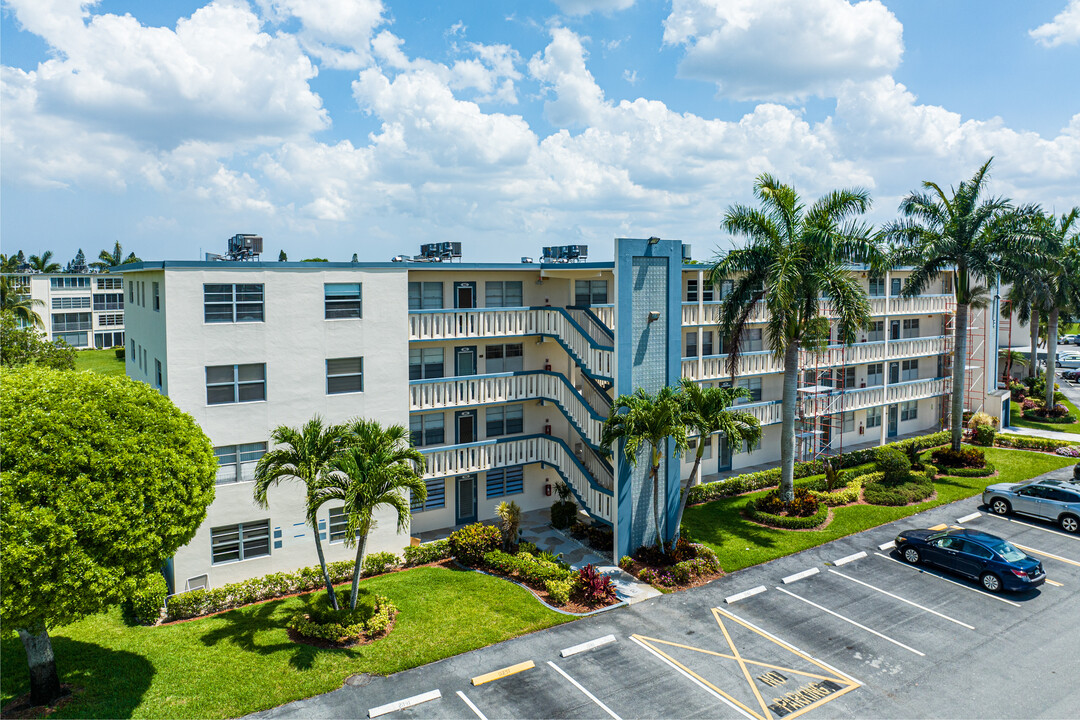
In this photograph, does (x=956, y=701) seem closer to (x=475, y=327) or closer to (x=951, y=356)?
(x=475, y=327)

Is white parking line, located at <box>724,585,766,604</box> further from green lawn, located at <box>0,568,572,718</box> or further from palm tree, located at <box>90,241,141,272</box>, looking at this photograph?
palm tree, located at <box>90,241,141,272</box>

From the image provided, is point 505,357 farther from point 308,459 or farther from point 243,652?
point 243,652

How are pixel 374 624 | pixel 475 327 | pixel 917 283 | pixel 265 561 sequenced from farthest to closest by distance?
pixel 917 283 → pixel 475 327 → pixel 265 561 → pixel 374 624

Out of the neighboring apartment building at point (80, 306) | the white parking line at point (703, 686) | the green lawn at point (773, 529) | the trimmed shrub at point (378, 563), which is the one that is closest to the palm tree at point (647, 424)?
the green lawn at point (773, 529)

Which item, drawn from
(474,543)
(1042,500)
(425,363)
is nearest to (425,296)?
(425,363)

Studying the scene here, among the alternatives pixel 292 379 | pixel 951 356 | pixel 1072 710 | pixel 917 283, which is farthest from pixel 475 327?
pixel 951 356

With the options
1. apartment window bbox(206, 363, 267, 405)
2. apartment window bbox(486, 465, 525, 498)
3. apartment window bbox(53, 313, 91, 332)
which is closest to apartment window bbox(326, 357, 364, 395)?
apartment window bbox(206, 363, 267, 405)
